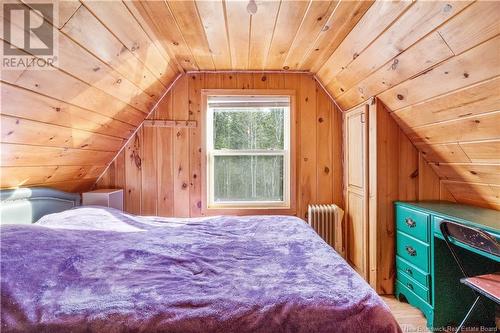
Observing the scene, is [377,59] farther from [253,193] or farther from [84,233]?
[84,233]

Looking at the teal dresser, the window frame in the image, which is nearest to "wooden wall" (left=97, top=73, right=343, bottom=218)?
the window frame

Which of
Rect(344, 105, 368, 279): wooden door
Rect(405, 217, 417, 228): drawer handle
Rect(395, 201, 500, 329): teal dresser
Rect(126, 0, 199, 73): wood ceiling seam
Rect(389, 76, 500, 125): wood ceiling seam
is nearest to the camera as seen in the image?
Rect(389, 76, 500, 125): wood ceiling seam

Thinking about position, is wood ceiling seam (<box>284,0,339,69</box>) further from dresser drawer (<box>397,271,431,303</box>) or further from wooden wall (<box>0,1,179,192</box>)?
dresser drawer (<box>397,271,431,303</box>)

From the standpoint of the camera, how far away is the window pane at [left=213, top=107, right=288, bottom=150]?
9.61ft

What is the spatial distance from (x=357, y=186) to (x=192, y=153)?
181 centimetres

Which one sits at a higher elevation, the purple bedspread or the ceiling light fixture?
the ceiling light fixture

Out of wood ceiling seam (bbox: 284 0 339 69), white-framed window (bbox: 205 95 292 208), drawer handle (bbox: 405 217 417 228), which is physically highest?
wood ceiling seam (bbox: 284 0 339 69)

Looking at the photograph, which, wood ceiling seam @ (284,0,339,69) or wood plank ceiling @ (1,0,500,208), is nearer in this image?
wood plank ceiling @ (1,0,500,208)

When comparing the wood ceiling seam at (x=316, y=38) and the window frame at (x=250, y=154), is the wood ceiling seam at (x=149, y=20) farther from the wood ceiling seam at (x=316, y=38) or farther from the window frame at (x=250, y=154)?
the wood ceiling seam at (x=316, y=38)

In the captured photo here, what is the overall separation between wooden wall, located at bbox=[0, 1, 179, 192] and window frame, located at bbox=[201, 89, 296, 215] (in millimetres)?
648

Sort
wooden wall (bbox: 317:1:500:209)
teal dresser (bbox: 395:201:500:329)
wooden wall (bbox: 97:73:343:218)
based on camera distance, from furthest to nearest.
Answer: wooden wall (bbox: 97:73:343:218)
teal dresser (bbox: 395:201:500:329)
wooden wall (bbox: 317:1:500:209)

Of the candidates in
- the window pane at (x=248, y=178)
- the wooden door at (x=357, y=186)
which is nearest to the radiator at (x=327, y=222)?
the wooden door at (x=357, y=186)

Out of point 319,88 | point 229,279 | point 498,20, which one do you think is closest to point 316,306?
point 229,279

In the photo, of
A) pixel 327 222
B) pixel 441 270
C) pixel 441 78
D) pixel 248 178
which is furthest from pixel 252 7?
pixel 441 270
